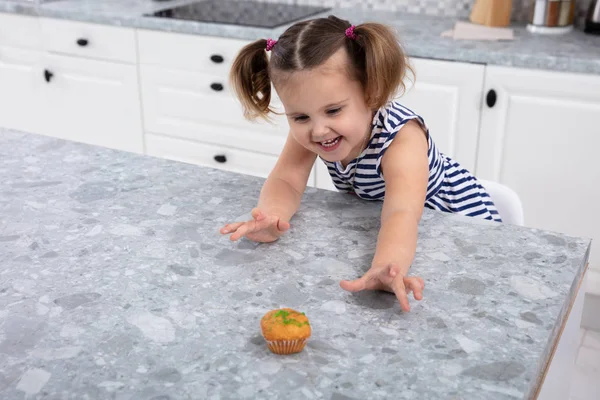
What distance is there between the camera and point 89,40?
9.64 ft

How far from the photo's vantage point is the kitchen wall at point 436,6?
106 inches

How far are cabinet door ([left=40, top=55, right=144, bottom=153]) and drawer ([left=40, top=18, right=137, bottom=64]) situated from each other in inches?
1.5

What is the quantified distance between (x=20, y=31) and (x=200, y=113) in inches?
37.3

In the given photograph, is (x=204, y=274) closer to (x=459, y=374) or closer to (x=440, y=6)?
(x=459, y=374)

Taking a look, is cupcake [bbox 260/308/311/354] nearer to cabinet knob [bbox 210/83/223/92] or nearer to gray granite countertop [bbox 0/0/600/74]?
gray granite countertop [bbox 0/0/600/74]

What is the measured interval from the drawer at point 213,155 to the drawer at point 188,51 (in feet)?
1.08

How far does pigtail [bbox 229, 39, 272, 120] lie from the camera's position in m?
1.27

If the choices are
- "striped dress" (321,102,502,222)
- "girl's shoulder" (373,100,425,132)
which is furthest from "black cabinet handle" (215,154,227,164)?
"girl's shoulder" (373,100,425,132)

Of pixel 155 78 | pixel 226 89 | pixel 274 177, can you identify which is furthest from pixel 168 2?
pixel 274 177

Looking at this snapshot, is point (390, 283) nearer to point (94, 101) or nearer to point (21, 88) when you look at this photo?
point (94, 101)

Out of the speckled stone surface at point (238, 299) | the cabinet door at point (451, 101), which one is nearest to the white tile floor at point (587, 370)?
the cabinet door at point (451, 101)

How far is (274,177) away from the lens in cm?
122

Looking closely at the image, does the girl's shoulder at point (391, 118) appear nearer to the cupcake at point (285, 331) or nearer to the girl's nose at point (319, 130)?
the girl's nose at point (319, 130)

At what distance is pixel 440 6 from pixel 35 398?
250 cm
